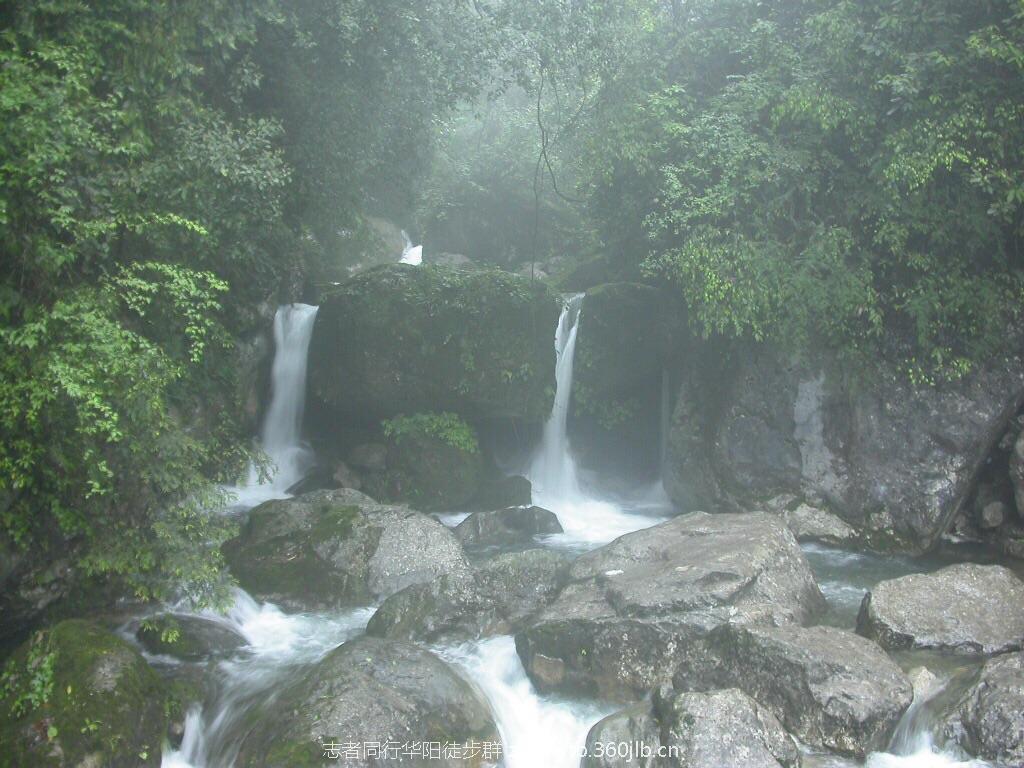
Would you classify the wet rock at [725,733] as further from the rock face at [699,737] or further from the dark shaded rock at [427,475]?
the dark shaded rock at [427,475]

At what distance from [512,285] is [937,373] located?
233 inches

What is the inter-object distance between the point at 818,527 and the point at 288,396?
801cm

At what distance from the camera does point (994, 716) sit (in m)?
5.92

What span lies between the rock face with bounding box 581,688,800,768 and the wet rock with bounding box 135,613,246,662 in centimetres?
352

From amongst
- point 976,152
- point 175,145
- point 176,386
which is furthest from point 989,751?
point 175,145

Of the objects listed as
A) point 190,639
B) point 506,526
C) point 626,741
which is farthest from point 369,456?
point 626,741

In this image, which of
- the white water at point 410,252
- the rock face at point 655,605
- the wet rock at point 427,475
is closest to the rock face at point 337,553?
the rock face at point 655,605

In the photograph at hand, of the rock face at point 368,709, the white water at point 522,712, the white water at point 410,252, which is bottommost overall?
the white water at point 522,712

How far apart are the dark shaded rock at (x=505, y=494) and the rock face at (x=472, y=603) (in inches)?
155

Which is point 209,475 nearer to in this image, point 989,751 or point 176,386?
point 176,386

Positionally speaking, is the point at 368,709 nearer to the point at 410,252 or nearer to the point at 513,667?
the point at 513,667

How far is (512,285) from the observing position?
1298cm

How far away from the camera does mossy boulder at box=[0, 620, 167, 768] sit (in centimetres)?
557

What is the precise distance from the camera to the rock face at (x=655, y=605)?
7000 mm
